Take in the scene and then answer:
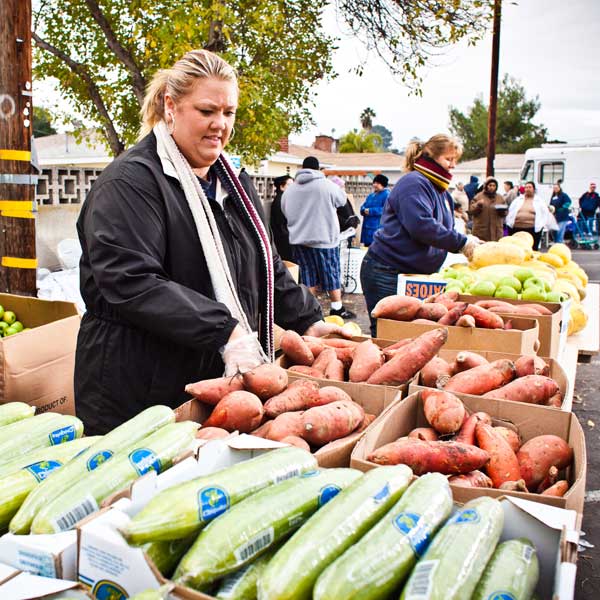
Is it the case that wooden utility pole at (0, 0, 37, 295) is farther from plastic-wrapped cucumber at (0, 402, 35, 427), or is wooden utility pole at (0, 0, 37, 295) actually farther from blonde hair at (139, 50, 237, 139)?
plastic-wrapped cucumber at (0, 402, 35, 427)

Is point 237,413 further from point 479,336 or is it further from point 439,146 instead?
point 439,146

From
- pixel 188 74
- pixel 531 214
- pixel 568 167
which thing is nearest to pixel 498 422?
pixel 188 74

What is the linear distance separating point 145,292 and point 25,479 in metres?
0.85

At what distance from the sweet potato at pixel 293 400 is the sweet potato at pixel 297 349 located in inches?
16.9

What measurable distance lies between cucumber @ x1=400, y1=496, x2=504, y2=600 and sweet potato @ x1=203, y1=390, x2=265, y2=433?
80cm

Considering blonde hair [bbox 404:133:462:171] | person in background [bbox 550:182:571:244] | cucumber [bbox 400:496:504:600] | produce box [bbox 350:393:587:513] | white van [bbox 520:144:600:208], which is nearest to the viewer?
cucumber [bbox 400:496:504:600]

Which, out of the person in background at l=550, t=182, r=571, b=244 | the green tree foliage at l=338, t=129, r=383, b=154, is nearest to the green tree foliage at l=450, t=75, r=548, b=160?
the green tree foliage at l=338, t=129, r=383, b=154

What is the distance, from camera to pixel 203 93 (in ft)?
7.41

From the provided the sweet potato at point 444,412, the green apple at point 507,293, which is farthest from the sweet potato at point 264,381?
the green apple at point 507,293

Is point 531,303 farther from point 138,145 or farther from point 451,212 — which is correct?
point 138,145

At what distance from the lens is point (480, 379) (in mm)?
2234

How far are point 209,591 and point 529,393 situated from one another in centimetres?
150

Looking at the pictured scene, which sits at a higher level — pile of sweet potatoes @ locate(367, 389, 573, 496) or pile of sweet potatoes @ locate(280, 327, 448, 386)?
pile of sweet potatoes @ locate(280, 327, 448, 386)

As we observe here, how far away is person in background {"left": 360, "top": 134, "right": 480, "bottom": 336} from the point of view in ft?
14.4
